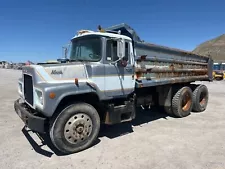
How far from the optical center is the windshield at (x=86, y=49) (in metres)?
4.78

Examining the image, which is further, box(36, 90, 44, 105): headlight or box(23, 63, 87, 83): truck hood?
box(23, 63, 87, 83): truck hood

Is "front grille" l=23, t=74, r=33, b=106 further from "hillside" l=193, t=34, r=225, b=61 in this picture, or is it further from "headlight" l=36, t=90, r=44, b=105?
"hillside" l=193, t=34, r=225, b=61

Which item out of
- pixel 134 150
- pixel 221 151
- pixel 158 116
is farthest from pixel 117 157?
pixel 158 116

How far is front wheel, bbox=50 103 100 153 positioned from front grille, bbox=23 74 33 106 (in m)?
0.89

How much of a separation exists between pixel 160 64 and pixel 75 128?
3508 millimetres

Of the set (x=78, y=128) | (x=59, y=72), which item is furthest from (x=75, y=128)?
(x=59, y=72)

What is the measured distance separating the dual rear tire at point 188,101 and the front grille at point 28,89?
15.6 feet

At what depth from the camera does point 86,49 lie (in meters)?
5.07

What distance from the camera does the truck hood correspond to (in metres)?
4.11

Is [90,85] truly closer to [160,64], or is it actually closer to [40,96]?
[40,96]

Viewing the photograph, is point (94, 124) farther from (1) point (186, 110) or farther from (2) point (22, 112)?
(1) point (186, 110)

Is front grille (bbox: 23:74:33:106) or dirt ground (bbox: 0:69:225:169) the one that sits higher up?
front grille (bbox: 23:74:33:106)

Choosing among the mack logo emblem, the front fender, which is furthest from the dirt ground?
the mack logo emblem

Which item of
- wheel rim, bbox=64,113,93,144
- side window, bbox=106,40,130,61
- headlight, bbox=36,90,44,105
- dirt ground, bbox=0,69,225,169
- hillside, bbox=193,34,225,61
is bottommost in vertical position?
dirt ground, bbox=0,69,225,169
